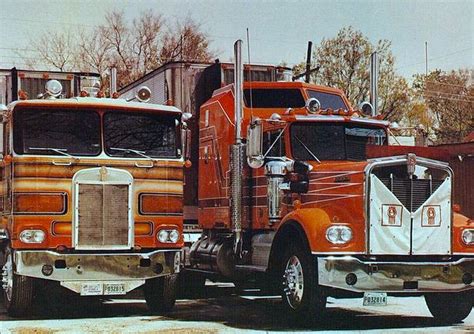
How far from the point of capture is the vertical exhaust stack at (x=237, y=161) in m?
11.9

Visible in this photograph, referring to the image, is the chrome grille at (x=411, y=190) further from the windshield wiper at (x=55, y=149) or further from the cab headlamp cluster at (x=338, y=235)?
the windshield wiper at (x=55, y=149)

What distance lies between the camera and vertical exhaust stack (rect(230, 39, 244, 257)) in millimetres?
11891

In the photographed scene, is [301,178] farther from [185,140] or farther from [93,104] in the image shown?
[93,104]

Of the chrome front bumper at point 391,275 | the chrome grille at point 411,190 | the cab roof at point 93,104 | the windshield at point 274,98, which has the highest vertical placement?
the windshield at point 274,98

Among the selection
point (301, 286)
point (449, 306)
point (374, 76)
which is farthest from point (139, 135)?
point (449, 306)

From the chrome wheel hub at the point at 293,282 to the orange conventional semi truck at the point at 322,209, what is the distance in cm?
1

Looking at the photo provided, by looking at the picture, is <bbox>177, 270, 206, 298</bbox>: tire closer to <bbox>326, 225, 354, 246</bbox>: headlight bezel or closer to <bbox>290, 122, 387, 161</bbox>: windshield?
<bbox>290, 122, 387, 161</bbox>: windshield

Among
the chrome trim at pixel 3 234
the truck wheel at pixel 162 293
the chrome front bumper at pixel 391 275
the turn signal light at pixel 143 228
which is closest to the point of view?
the chrome front bumper at pixel 391 275

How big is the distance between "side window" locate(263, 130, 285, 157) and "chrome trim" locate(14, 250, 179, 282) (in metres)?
1.98

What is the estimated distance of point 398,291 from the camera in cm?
1005

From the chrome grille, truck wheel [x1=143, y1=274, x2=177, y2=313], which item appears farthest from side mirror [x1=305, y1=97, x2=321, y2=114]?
truck wheel [x1=143, y1=274, x2=177, y2=313]

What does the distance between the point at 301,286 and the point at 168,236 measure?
2058mm

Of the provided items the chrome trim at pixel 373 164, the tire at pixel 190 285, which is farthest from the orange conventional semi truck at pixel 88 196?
the chrome trim at pixel 373 164

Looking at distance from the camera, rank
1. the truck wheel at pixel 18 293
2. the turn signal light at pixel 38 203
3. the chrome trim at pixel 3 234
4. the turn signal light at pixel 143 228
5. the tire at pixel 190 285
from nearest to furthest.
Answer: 1. the turn signal light at pixel 38 203
2. the truck wheel at pixel 18 293
3. the turn signal light at pixel 143 228
4. the chrome trim at pixel 3 234
5. the tire at pixel 190 285
